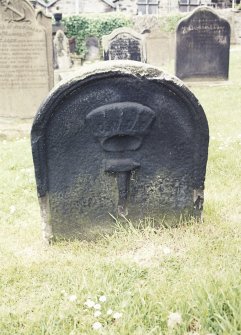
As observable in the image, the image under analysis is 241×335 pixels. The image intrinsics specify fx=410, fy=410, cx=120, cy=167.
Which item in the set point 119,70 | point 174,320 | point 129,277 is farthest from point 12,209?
point 174,320

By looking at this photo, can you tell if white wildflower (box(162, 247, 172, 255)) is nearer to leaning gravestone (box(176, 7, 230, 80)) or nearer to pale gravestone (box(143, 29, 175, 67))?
leaning gravestone (box(176, 7, 230, 80))

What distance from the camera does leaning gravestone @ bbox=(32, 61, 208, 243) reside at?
2.67 meters

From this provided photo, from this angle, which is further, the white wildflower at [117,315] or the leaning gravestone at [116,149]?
the leaning gravestone at [116,149]

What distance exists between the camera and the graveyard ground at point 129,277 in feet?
6.48

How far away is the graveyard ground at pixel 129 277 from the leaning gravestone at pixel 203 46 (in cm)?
729

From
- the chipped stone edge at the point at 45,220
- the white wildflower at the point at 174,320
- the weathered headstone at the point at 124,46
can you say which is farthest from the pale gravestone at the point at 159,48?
the white wildflower at the point at 174,320

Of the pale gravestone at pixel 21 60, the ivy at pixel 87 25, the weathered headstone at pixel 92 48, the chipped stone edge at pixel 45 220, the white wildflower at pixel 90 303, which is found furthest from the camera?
the ivy at pixel 87 25

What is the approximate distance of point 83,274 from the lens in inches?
95.9

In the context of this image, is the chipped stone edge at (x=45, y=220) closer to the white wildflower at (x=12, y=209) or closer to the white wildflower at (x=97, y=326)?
the white wildflower at (x=12, y=209)

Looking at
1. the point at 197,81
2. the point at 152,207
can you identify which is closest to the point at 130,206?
the point at 152,207

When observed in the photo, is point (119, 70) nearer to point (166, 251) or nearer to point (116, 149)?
point (116, 149)

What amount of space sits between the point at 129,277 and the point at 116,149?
35.3 inches

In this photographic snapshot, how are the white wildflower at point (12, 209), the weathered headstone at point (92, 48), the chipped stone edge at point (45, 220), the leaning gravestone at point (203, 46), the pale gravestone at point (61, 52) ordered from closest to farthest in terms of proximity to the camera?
the chipped stone edge at point (45, 220) < the white wildflower at point (12, 209) < the leaning gravestone at point (203, 46) < the pale gravestone at point (61, 52) < the weathered headstone at point (92, 48)

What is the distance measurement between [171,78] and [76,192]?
39.9 inches
